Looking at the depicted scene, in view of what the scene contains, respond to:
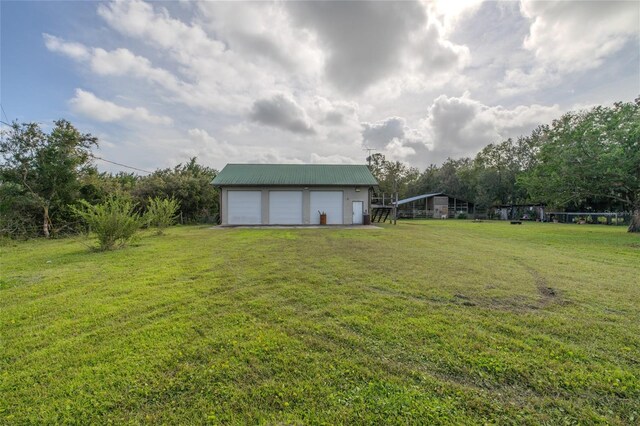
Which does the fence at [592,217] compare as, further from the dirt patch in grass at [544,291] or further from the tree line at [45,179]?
the tree line at [45,179]

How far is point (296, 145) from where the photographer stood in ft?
73.3

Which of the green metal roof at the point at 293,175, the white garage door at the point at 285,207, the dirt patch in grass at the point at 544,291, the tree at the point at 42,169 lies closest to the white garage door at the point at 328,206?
the green metal roof at the point at 293,175

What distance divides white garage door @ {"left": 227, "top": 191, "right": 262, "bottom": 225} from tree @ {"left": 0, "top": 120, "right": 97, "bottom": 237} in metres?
7.73

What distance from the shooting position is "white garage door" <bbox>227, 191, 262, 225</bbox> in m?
18.2

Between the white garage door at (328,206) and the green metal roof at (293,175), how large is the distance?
0.80 metres

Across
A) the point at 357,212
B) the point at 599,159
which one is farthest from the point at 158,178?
the point at 599,159

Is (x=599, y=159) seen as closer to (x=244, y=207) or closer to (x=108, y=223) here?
(x=244, y=207)

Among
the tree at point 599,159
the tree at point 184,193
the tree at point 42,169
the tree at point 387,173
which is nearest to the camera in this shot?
the tree at point 42,169

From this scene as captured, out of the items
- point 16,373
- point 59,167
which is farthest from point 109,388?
point 59,167

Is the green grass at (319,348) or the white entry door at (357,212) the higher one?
the white entry door at (357,212)

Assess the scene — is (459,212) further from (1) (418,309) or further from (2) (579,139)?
(1) (418,309)

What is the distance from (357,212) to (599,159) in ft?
43.6

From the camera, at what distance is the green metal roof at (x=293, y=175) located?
18.1 m

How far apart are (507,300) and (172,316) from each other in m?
4.58
